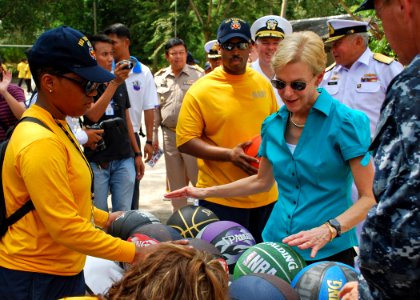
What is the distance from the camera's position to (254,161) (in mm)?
4684

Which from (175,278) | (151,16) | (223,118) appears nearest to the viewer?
(175,278)

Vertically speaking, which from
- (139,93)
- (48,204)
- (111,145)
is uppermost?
(48,204)

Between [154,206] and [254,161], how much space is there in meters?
5.21

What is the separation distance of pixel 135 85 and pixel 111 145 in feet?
4.98

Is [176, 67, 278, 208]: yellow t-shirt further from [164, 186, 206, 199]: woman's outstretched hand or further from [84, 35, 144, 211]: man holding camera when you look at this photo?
[84, 35, 144, 211]: man holding camera

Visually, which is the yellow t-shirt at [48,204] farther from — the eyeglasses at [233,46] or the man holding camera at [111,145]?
the man holding camera at [111,145]

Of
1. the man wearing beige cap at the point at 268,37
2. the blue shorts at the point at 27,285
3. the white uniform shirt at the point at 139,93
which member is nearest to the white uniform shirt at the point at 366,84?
the man wearing beige cap at the point at 268,37

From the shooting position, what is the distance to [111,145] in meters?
6.14

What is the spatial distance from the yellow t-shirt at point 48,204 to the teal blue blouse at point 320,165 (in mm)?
992

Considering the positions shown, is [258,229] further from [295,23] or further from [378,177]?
[295,23]

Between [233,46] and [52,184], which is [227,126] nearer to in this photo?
[233,46]

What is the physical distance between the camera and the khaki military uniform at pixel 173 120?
27.3 feet

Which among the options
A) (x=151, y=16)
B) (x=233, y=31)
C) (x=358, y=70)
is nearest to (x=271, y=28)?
(x=358, y=70)

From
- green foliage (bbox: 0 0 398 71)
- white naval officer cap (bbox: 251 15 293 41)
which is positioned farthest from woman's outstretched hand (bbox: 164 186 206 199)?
green foliage (bbox: 0 0 398 71)
